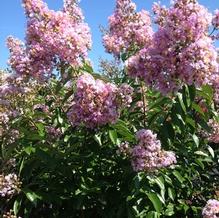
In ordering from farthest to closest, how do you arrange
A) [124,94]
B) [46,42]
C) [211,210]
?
[211,210] → [46,42] → [124,94]

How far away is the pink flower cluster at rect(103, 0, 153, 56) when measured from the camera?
11.6 feet

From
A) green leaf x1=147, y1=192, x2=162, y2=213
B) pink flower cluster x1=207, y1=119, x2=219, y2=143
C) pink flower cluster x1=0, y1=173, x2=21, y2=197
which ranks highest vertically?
pink flower cluster x1=207, y1=119, x2=219, y2=143

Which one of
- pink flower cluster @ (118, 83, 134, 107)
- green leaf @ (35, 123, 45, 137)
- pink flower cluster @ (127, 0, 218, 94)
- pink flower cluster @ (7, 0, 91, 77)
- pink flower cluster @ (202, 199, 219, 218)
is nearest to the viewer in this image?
pink flower cluster @ (127, 0, 218, 94)

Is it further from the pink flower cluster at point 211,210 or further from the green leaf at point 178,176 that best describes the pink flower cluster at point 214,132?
the pink flower cluster at point 211,210

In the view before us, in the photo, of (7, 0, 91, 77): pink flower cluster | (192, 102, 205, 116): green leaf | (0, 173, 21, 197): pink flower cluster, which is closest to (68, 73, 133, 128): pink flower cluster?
(7, 0, 91, 77): pink flower cluster

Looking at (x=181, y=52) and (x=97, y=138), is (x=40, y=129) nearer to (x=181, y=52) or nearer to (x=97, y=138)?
(x=97, y=138)

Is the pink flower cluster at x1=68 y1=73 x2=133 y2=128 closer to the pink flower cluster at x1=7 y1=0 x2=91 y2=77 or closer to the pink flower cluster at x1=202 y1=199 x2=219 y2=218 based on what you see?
the pink flower cluster at x1=7 y1=0 x2=91 y2=77

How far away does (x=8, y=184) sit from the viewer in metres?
3.45

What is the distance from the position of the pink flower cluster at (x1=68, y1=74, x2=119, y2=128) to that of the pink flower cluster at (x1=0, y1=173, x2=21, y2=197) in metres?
0.80

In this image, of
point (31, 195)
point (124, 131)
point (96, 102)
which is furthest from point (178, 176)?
point (31, 195)

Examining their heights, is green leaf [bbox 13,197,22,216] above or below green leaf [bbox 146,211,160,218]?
above

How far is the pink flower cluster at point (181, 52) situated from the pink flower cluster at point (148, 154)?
33 cm

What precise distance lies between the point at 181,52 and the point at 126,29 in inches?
42.6

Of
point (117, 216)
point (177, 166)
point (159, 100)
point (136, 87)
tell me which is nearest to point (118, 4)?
point (136, 87)
